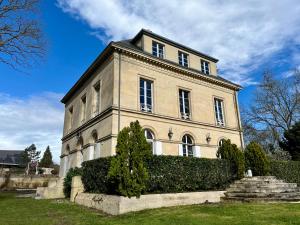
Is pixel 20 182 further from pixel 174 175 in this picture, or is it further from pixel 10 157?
pixel 10 157

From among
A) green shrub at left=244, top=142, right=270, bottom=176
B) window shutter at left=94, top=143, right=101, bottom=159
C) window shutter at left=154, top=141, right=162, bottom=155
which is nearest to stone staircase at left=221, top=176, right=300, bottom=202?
green shrub at left=244, top=142, right=270, bottom=176

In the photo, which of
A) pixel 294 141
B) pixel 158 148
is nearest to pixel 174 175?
pixel 158 148

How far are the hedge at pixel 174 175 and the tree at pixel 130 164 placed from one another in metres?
0.64

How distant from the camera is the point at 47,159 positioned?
2704 inches

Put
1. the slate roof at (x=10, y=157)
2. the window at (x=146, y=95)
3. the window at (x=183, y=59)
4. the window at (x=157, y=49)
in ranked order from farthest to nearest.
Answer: the slate roof at (x=10, y=157)
the window at (x=183, y=59)
the window at (x=157, y=49)
the window at (x=146, y=95)

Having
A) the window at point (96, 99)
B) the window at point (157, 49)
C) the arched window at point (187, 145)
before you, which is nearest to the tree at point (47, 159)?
the window at point (96, 99)

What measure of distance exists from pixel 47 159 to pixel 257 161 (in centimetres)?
6682

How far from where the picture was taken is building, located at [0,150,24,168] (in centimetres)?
4690

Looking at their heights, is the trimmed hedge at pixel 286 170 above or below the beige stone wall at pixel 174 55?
below

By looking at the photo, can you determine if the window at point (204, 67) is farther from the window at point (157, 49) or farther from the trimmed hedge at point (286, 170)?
the trimmed hedge at point (286, 170)

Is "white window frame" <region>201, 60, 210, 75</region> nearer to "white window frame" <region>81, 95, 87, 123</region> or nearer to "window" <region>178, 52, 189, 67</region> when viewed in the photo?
"window" <region>178, 52, 189, 67</region>

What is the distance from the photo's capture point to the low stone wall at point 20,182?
2640cm

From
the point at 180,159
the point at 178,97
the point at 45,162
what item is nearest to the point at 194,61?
the point at 178,97

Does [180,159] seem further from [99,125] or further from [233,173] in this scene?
[99,125]
